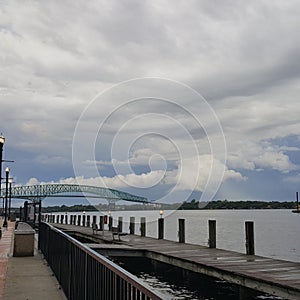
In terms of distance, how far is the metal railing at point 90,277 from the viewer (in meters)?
3.86

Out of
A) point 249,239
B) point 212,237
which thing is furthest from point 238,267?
point 212,237

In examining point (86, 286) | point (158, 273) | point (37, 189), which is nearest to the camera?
point (86, 286)

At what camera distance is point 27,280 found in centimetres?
1016

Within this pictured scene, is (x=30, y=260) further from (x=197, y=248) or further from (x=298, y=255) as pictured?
(x=298, y=255)

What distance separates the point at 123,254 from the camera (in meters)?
20.6

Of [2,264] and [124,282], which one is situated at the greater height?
[124,282]

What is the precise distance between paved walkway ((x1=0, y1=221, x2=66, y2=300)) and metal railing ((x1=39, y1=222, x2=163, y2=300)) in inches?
9.6

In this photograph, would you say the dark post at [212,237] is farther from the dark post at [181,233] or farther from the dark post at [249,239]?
the dark post at [181,233]

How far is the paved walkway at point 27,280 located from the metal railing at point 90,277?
0.24 m

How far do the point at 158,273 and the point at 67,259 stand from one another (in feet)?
41.1

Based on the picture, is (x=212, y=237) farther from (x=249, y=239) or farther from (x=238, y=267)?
(x=238, y=267)

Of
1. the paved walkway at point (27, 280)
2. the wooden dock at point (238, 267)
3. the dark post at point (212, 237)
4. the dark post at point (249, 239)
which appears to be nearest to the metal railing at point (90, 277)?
the paved walkway at point (27, 280)

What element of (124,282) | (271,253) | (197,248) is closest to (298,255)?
(271,253)

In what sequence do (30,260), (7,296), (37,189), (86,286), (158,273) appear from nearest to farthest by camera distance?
(86,286), (7,296), (30,260), (158,273), (37,189)
